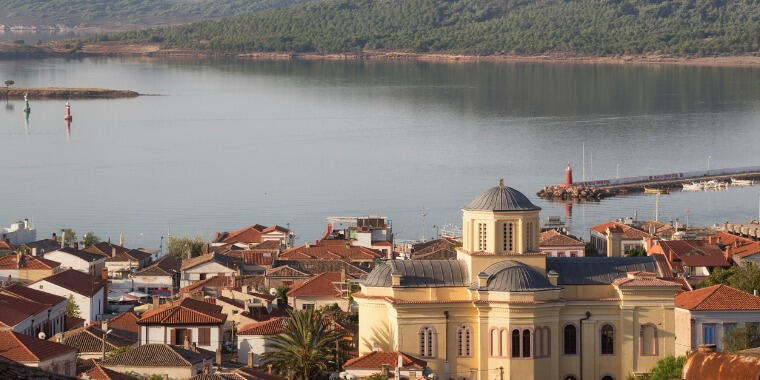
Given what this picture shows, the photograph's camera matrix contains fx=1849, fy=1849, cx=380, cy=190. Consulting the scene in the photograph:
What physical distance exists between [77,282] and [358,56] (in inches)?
5857

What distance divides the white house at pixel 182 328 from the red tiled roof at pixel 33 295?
2.31 meters

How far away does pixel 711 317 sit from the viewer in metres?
21.2

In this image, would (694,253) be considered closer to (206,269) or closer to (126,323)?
(206,269)

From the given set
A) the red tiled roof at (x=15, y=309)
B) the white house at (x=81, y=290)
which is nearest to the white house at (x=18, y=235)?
Result: the white house at (x=81, y=290)

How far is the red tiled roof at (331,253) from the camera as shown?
31.9 m

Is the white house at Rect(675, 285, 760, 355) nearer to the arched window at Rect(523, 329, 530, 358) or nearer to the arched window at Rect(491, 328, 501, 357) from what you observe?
the arched window at Rect(523, 329, 530, 358)

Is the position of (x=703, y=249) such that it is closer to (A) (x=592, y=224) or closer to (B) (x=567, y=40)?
(A) (x=592, y=224)

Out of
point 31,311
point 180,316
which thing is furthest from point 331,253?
point 180,316

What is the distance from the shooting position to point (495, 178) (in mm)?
62219

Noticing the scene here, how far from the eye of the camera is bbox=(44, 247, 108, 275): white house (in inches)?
1210

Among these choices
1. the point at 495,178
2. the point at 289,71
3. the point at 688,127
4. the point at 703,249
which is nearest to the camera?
the point at 703,249

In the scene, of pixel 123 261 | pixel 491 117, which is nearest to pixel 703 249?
pixel 123 261

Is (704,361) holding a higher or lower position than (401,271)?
higher

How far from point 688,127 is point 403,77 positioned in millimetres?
55846
